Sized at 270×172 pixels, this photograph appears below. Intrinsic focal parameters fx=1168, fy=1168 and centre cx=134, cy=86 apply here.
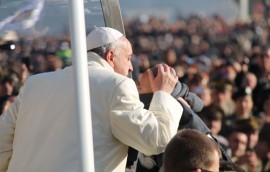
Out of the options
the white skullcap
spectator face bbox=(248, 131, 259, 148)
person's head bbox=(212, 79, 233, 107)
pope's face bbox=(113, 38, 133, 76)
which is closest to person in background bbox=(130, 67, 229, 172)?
pope's face bbox=(113, 38, 133, 76)

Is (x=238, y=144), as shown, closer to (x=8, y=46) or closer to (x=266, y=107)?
(x=266, y=107)

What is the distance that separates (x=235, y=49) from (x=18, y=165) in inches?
959

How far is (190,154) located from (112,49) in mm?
992

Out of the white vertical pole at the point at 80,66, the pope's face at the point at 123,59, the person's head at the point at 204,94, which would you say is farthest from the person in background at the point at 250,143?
the white vertical pole at the point at 80,66

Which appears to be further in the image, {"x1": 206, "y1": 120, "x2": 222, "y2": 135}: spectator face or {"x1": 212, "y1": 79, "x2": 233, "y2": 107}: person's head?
{"x1": 212, "y1": 79, "x2": 233, "y2": 107}: person's head

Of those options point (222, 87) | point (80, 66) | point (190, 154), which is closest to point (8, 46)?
point (190, 154)

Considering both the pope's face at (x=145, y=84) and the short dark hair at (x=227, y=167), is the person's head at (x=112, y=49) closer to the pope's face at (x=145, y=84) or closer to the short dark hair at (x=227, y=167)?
the pope's face at (x=145, y=84)

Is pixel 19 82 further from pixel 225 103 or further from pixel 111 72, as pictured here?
pixel 111 72

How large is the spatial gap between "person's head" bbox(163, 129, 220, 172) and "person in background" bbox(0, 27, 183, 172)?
1.15ft

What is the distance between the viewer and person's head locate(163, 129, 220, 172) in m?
4.84

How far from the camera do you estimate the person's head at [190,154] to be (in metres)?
4.84

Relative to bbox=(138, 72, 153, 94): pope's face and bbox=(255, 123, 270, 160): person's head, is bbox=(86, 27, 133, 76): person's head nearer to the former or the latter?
bbox=(138, 72, 153, 94): pope's face

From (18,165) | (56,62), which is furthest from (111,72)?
(56,62)

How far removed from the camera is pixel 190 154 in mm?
4863
